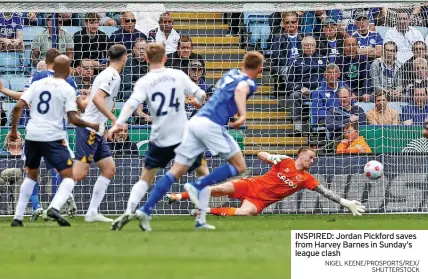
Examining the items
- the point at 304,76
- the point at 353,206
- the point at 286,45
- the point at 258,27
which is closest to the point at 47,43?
the point at 258,27

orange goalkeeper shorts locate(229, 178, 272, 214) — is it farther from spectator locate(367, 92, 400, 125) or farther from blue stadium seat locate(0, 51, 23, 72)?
blue stadium seat locate(0, 51, 23, 72)

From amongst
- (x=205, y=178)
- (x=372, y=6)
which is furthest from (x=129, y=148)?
(x=205, y=178)

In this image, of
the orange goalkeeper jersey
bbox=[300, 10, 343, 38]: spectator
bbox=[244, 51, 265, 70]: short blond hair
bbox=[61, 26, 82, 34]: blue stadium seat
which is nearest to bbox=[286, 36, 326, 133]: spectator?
bbox=[300, 10, 343, 38]: spectator

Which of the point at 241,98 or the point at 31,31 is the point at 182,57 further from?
the point at 241,98

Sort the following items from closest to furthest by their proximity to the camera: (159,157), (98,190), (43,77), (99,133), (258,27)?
(159,157) < (99,133) < (98,190) < (43,77) < (258,27)

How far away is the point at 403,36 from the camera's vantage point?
20.8 meters

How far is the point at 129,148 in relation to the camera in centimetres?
1952

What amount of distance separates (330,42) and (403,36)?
1.35 meters

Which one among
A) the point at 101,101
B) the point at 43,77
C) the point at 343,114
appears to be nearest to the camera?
the point at 101,101

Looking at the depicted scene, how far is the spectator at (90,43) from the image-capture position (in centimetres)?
2017

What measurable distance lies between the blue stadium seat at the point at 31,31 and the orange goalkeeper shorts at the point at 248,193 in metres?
4.88

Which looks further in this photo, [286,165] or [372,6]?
[372,6]

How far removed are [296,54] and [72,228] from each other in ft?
23.5

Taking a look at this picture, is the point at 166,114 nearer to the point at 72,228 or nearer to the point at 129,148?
the point at 72,228
